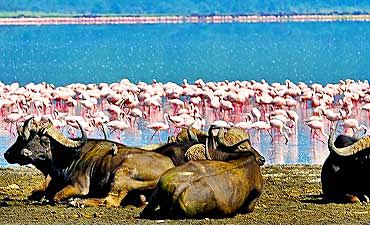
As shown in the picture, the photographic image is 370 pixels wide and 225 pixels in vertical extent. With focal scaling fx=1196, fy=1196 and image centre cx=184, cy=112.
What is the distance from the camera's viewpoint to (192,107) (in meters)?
27.8

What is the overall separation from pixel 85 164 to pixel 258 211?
5.78 ft

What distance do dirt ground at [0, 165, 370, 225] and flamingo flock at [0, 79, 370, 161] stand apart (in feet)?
33.4

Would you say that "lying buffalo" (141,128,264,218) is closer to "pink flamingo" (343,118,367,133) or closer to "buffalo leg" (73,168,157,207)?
"buffalo leg" (73,168,157,207)

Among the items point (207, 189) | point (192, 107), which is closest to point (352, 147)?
point (207, 189)

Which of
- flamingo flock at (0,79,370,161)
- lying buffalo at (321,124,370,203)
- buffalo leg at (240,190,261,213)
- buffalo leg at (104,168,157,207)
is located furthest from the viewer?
flamingo flock at (0,79,370,161)

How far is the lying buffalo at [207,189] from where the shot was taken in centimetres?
998

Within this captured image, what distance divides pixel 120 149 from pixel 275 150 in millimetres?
10209

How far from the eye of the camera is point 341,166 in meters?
Answer: 12.0

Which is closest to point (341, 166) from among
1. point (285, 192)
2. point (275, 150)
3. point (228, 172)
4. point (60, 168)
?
point (285, 192)

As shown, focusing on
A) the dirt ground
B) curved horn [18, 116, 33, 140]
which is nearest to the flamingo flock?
the dirt ground

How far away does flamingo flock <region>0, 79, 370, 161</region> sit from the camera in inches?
951

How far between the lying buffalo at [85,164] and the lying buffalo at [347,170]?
1.76m

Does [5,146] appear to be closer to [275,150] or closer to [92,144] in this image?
[275,150]

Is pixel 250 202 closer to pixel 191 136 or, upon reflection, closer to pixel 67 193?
pixel 191 136
